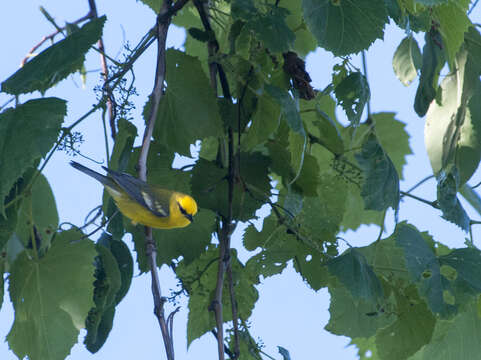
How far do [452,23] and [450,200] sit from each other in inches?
12.9

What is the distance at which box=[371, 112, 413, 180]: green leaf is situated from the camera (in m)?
1.79

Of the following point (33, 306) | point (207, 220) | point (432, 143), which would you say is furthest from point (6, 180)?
point (432, 143)

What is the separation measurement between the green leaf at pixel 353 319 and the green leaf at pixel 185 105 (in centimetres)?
41

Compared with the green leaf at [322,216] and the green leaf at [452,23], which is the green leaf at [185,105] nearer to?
the green leaf at [322,216]

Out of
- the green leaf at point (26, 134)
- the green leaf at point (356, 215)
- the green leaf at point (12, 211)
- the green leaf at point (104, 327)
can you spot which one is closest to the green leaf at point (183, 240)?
the green leaf at point (104, 327)

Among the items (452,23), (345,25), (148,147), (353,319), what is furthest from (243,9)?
(353,319)

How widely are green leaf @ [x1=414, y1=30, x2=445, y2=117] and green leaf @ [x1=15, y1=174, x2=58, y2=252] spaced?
2.42ft

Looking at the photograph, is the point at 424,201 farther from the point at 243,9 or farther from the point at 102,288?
the point at 102,288

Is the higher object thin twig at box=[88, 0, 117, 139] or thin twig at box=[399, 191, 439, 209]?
thin twig at box=[88, 0, 117, 139]

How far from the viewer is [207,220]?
4.44ft

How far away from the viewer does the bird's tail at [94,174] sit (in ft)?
4.44

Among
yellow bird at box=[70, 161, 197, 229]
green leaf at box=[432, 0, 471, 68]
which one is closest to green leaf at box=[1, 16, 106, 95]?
yellow bird at box=[70, 161, 197, 229]

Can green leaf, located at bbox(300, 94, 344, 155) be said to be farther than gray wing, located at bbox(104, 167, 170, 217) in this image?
Yes

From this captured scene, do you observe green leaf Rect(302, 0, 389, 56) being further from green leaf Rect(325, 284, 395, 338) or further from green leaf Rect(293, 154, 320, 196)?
green leaf Rect(325, 284, 395, 338)
